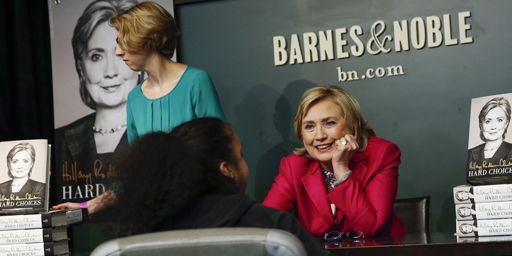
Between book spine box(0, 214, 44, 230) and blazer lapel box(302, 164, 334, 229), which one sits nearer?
book spine box(0, 214, 44, 230)

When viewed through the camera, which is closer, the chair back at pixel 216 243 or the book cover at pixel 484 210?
the chair back at pixel 216 243

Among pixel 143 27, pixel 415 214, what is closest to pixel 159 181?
pixel 143 27

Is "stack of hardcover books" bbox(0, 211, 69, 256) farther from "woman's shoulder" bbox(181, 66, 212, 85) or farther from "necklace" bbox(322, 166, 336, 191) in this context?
"necklace" bbox(322, 166, 336, 191)

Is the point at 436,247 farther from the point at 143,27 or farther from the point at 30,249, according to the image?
the point at 143,27

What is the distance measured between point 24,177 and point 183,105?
2.62ft

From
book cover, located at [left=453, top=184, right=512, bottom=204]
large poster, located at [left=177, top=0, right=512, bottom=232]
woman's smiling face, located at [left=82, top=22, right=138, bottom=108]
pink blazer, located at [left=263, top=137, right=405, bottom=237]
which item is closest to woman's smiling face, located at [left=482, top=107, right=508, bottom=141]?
book cover, located at [left=453, top=184, right=512, bottom=204]

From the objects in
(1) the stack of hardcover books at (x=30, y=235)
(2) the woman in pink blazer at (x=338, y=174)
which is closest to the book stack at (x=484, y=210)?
(2) the woman in pink blazer at (x=338, y=174)

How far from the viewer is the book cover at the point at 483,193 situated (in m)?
2.78

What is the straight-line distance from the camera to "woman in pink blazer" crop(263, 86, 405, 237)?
11.4ft

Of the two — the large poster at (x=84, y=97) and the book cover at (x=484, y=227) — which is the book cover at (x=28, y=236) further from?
the large poster at (x=84, y=97)

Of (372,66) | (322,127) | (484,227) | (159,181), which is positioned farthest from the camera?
(372,66)

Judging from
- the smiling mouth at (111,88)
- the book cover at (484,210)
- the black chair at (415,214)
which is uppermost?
the smiling mouth at (111,88)

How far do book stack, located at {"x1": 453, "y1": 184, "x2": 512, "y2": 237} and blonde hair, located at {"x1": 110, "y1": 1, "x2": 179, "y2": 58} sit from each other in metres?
1.60

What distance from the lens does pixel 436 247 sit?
2578 mm
